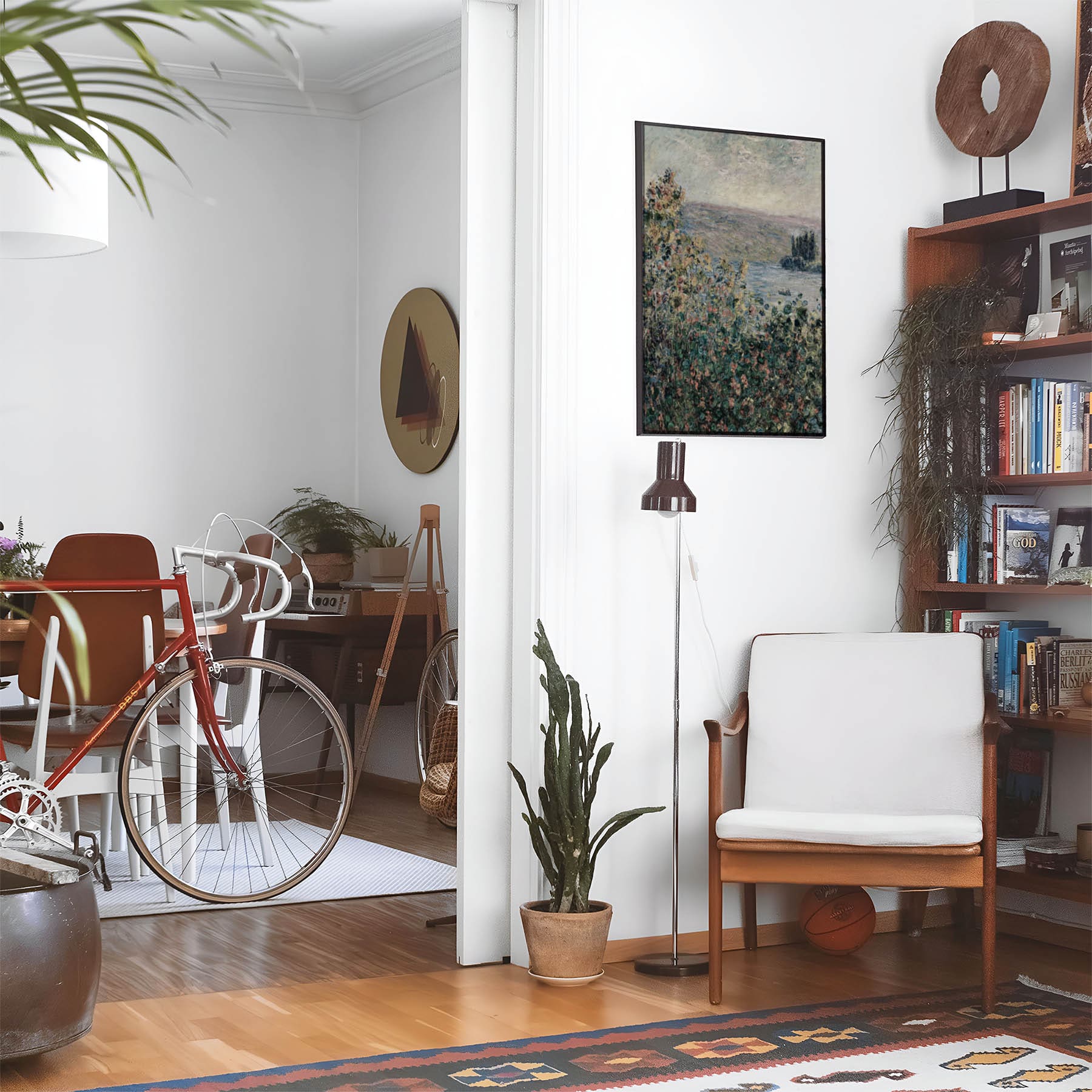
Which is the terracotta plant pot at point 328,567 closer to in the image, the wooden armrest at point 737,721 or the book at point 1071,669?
the wooden armrest at point 737,721

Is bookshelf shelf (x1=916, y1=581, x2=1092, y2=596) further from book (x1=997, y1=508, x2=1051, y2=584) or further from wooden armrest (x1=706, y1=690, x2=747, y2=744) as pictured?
wooden armrest (x1=706, y1=690, x2=747, y2=744)

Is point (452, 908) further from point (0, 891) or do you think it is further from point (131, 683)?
point (0, 891)

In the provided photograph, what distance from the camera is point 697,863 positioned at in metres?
3.69

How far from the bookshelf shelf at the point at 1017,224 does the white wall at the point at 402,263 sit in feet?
8.33

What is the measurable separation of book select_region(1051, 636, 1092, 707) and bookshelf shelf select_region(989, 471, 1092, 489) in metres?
0.41

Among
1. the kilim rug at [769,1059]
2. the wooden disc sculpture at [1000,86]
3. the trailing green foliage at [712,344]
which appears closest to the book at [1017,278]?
the wooden disc sculpture at [1000,86]

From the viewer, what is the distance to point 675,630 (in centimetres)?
362

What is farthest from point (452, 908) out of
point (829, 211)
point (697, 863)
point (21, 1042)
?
point (829, 211)

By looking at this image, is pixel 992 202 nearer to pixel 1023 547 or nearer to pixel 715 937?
pixel 1023 547

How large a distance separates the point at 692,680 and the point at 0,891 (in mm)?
1757

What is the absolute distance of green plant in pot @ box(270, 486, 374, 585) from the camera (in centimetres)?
650

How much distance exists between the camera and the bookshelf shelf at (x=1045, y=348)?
3.65 m

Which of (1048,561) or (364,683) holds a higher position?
(1048,561)

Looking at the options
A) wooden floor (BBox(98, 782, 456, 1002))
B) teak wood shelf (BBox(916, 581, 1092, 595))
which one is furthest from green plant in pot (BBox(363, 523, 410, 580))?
teak wood shelf (BBox(916, 581, 1092, 595))
